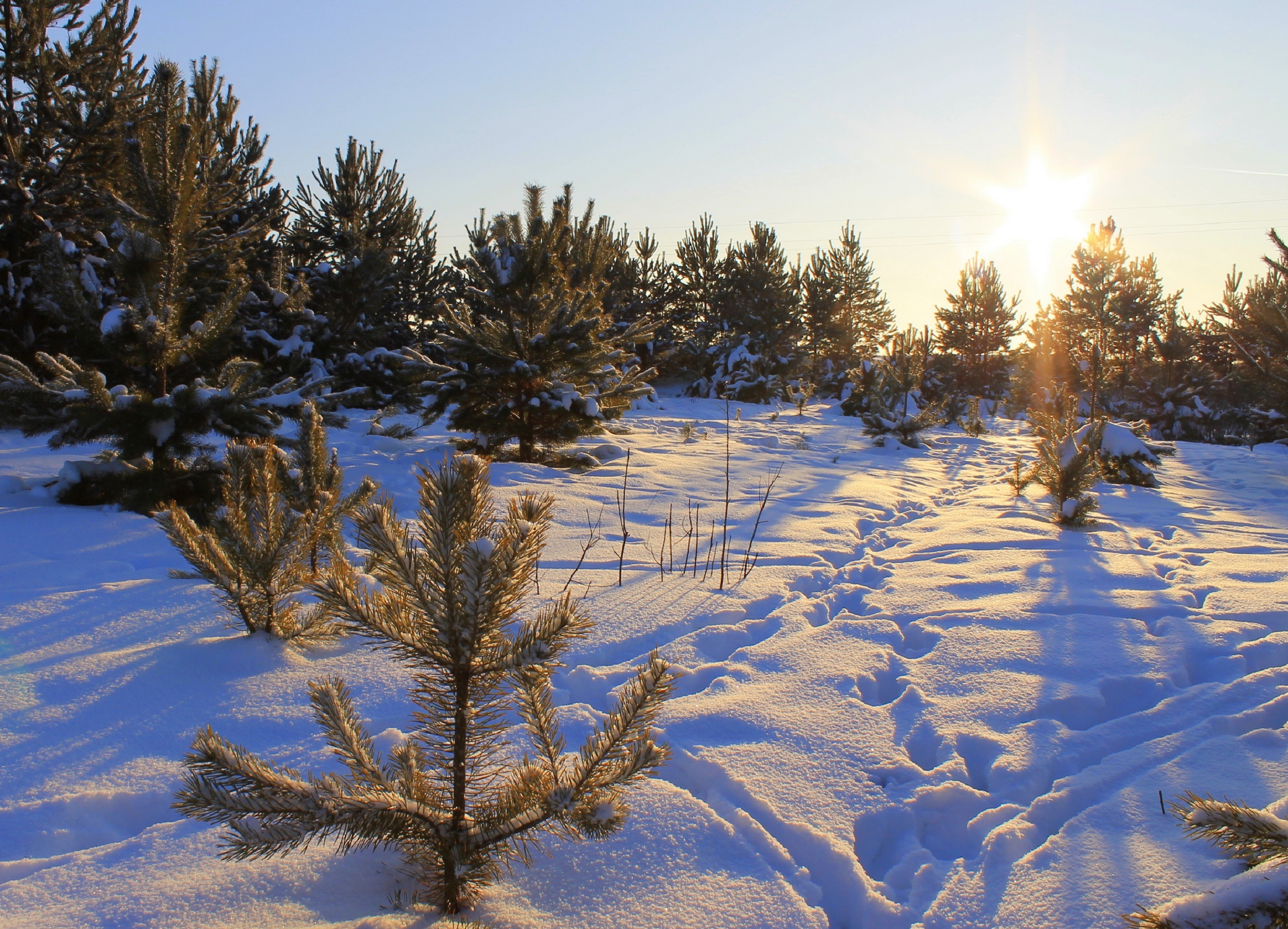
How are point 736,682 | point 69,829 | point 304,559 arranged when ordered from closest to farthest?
point 69,829 < point 736,682 < point 304,559

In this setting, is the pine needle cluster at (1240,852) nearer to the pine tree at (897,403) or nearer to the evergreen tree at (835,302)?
the pine tree at (897,403)

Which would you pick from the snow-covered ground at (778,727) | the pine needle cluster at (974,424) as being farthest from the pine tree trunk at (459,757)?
the pine needle cluster at (974,424)

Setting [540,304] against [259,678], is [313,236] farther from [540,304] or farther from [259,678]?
[259,678]

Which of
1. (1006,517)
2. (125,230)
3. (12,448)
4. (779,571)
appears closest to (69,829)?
(779,571)

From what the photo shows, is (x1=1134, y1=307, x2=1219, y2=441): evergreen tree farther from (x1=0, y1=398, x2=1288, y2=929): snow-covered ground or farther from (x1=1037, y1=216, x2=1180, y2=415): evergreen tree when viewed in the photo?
(x1=0, y1=398, x2=1288, y2=929): snow-covered ground

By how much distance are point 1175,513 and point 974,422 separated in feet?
26.0

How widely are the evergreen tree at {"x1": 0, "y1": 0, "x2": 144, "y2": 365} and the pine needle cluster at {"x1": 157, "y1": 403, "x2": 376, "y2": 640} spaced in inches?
312

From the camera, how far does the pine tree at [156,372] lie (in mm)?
4078

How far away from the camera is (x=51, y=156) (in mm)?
9945

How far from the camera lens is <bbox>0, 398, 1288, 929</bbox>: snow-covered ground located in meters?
1.42

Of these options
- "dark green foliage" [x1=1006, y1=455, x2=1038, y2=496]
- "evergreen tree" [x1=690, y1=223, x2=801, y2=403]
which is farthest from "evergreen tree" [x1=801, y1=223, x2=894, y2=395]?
"dark green foliage" [x1=1006, y1=455, x2=1038, y2=496]

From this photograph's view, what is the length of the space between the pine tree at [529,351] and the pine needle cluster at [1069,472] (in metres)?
4.17

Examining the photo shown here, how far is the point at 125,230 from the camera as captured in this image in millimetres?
4219

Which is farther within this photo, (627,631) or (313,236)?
(313,236)
